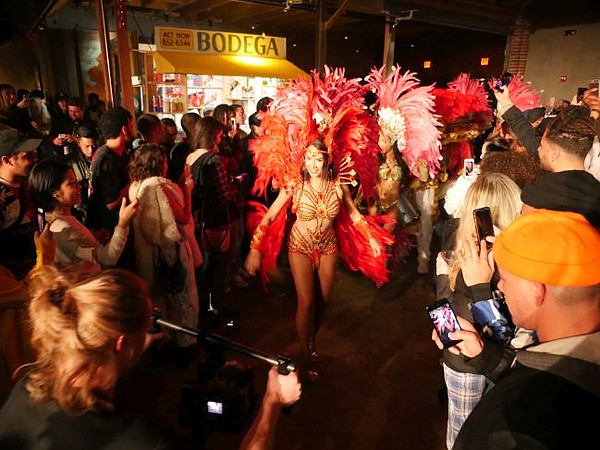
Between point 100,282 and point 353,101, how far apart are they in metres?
2.85

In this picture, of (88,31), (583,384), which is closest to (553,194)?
(583,384)

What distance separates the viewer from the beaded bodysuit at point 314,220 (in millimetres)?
3305

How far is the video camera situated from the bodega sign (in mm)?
7078

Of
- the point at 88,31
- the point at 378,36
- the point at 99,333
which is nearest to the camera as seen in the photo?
the point at 99,333

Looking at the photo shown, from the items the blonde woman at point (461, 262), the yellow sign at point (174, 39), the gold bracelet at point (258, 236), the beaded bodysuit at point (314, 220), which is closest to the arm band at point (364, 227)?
the beaded bodysuit at point (314, 220)

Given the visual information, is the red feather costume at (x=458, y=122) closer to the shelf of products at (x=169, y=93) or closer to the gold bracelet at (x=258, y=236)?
the gold bracelet at (x=258, y=236)

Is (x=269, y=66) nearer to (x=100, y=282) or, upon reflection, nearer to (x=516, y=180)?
(x=516, y=180)

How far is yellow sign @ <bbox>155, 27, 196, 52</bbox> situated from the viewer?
7328 mm

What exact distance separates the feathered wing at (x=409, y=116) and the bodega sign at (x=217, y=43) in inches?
165

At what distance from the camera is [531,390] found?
3.57 ft

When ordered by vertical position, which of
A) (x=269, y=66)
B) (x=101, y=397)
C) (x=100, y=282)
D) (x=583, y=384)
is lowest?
(x=101, y=397)

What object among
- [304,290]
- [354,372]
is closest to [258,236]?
[304,290]

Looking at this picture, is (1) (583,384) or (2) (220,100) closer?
(1) (583,384)

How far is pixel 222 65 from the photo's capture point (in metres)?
7.93
